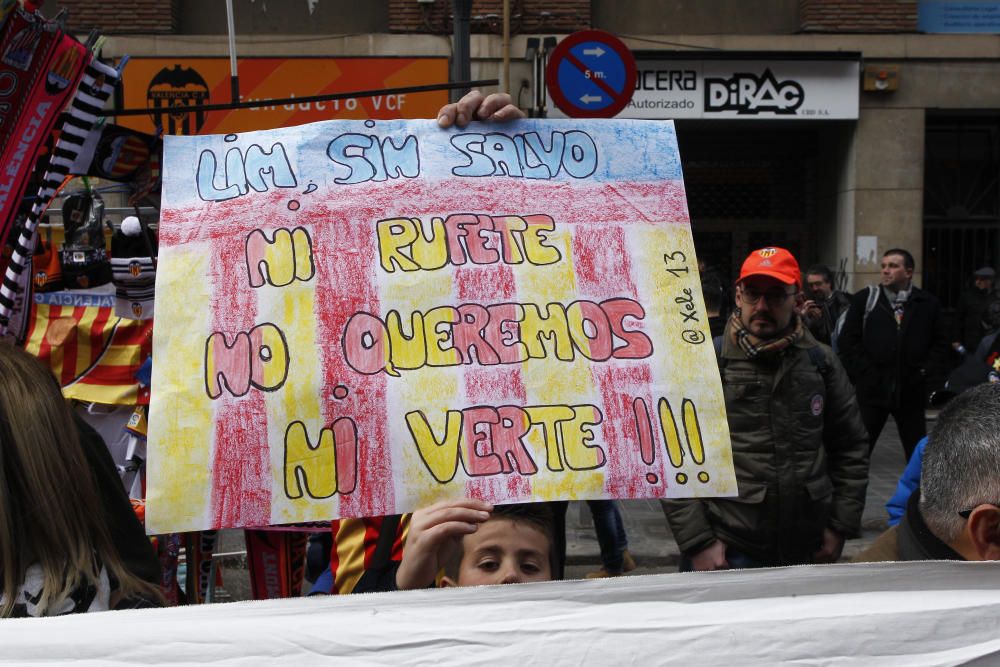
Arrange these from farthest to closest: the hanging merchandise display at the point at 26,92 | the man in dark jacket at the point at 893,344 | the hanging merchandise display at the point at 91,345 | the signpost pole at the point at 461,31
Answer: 1. the man in dark jacket at the point at 893,344
2. the signpost pole at the point at 461,31
3. the hanging merchandise display at the point at 91,345
4. the hanging merchandise display at the point at 26,92

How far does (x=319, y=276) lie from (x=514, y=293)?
36 centimetres

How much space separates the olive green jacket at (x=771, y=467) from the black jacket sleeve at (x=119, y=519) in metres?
1.84

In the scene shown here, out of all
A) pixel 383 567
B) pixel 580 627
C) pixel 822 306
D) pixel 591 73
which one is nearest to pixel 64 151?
pixel 383 567

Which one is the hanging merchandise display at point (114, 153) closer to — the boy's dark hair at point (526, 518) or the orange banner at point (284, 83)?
the boy's dark hair at point (526, 518)

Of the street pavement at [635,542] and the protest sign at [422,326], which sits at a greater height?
the protest sign at [422,326]

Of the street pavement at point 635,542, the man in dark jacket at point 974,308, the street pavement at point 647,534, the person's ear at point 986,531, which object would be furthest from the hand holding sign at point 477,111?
the man in dark jacket at point 974,308

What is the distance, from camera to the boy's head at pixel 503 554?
1.87 m

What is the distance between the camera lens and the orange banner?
1023cm

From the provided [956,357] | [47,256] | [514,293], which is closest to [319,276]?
[514,293]

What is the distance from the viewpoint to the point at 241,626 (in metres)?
1.35

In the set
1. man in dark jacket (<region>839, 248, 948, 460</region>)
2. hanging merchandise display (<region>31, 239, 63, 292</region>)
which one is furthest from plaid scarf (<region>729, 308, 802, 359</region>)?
man in dark jacket (<region>839, 248, 948, 460</region>)

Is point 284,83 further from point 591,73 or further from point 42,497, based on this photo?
point 42,497

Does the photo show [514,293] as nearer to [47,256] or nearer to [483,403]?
[483,403]

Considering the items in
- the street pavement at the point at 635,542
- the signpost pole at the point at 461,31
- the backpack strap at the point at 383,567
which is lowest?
the street pavement at the point at 635,542
